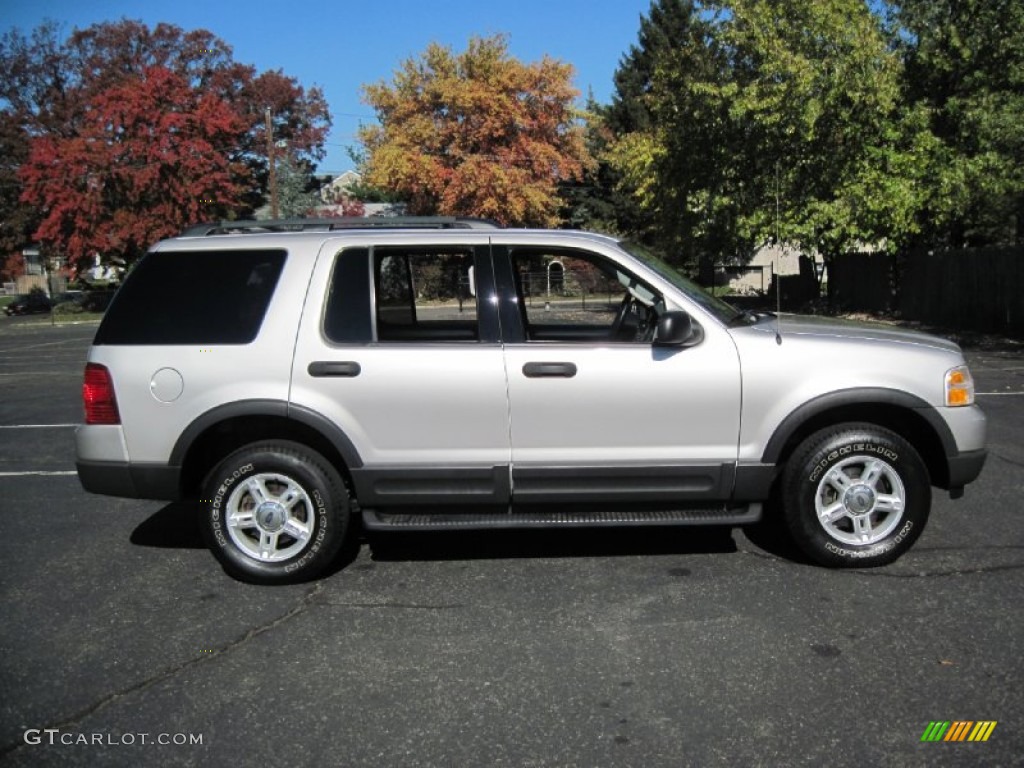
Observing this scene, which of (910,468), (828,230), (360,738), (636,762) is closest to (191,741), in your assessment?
(360,738)

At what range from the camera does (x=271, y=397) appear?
4461 millimetres

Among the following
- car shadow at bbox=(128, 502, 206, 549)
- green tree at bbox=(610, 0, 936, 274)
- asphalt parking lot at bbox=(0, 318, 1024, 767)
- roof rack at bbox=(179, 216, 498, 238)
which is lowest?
asphalt parking lot at bbox=(0, 318, 1024, 767)

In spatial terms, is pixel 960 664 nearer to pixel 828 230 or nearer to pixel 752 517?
pixel 752 517

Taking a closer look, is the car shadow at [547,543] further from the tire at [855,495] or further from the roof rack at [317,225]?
the roof rack at [317,225]

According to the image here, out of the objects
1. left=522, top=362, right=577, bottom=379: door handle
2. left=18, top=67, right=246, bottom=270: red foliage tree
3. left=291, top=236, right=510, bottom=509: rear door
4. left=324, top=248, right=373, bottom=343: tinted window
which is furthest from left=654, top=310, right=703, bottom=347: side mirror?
left=18, top=67, right=246, bottom=270: red foliage tree

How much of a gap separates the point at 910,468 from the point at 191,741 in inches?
142

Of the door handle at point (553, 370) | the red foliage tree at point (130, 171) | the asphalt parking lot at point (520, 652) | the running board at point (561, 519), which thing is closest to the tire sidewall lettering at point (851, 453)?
the running board at point (561, 519)

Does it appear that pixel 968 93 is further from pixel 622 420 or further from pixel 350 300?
pixel 350 300

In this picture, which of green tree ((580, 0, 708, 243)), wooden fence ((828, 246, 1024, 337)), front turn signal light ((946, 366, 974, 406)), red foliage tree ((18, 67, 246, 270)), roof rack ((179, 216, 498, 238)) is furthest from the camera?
green tree ((580, 0, 708, 243))

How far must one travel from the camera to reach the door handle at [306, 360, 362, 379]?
14.6 ft

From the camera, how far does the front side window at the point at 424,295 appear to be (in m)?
4.77

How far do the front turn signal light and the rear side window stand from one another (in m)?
3.58

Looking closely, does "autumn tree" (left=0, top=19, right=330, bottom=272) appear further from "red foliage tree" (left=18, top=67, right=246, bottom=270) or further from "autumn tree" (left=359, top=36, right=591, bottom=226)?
"autumn tree" (left=359, top=36, right=591, bottom=226)

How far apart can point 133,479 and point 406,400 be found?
1516mm
